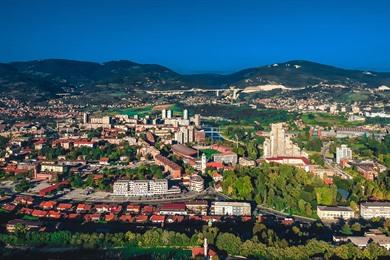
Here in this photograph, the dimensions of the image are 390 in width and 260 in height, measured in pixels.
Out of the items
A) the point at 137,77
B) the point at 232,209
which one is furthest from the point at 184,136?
the point at 137,77

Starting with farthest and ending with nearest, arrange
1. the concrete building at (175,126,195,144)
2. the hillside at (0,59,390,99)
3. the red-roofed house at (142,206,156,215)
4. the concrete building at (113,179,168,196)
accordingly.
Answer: the hillside at (0,59,390,99), the concrete building at (175,126,195,144), the concrete building at (113,179,168,196), the red-roofed house at (142,206,156,215)

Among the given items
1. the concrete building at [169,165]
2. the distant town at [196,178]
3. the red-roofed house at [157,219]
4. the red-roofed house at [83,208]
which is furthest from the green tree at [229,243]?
the concrete building at [169,165]

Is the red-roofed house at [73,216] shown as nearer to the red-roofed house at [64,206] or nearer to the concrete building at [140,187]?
the red-roofed house at [64,206]

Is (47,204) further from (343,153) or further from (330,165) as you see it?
(343,153)

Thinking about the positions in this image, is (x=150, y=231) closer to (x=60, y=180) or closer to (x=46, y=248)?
(x=46, y=248)

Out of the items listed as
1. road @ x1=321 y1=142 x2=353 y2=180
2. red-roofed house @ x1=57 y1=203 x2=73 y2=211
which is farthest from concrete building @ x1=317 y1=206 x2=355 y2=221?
red-roofed house @ x1=57 y1=203 x2=73 y2=211

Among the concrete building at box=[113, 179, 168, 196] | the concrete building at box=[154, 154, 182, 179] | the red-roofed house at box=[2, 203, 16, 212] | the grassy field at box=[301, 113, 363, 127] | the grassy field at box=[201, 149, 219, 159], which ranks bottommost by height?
the red-roofed house at box=[2, 203, 16, 212]

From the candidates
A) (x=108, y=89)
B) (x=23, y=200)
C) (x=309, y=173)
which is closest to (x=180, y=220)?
(x=23, y=200)

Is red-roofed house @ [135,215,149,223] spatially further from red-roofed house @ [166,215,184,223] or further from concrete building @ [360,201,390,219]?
concrete building @ [360,201,390,219]

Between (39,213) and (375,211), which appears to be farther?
(375,211)
